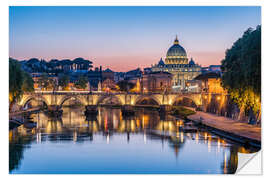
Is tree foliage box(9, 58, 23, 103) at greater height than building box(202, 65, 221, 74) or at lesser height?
lesser

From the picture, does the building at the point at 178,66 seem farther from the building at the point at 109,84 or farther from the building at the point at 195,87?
the building at the point at 195,87

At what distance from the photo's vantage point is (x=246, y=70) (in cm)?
1708

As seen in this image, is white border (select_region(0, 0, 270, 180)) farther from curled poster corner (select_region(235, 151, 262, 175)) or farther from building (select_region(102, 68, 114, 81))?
building (select_region(102, 68, 114, 81))

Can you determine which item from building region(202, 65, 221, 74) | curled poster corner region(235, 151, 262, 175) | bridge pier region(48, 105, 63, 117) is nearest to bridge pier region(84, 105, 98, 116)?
bridge pier region(48, 105, 63, 117)

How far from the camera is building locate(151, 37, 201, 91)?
90625mm

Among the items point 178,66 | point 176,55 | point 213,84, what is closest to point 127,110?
point 213,84

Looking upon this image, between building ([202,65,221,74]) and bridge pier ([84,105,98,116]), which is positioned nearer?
bridge pier ([84,105,98,116])

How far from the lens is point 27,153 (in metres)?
18.4

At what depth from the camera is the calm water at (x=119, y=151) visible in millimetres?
15852

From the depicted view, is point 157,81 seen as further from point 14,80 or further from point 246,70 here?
point 246,70

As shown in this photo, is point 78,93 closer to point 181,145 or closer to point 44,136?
point 44,136
